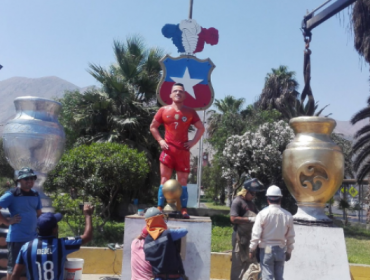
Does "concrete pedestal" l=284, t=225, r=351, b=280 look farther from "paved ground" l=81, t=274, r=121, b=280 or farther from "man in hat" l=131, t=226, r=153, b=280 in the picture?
"paved ground" l=81, t=274, r=121, b=280

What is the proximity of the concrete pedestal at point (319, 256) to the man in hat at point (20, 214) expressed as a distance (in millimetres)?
3287

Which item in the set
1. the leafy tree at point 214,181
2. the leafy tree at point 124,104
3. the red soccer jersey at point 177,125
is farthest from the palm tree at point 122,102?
Result: the leafy tree at point 214,181

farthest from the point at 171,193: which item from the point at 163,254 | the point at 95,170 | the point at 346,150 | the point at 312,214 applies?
the point at 346,150

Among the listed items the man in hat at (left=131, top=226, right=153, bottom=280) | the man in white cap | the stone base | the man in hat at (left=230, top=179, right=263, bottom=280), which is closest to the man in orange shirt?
the man in hat at (left=230, top=179, right=263, bottom=280)

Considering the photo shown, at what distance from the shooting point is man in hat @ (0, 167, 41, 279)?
409 cm

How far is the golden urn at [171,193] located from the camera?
182 inches

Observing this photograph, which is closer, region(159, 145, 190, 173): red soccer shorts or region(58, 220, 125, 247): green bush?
region(159, 145, 190, 173): red soccer shorts

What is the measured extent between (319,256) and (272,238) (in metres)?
1.38

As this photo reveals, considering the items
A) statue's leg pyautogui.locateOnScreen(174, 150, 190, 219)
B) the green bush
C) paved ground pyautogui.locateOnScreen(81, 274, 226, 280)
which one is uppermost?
statue's leg pyautogui.locateOnScreen(174, 150, 190, 219)

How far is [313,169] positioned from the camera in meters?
5.45

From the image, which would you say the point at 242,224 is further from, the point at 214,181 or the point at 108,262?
the point at 214,181

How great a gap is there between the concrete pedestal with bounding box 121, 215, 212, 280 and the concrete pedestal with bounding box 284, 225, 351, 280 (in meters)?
1.42

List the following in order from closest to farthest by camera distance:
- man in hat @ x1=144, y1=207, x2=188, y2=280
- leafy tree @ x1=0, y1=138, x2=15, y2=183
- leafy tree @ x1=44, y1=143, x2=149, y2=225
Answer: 1. man in hat @ x1=144, y1=207, x2=188, y2=280
2. leafy tree @ x1=44, y1=143, x2=149, y2=225
3. leafy tree @ x1=0, y1=138, x2=15, y2=183

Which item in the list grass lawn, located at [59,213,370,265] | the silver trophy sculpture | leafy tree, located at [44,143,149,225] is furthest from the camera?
leafy tree, located at [44,143,149,225]
